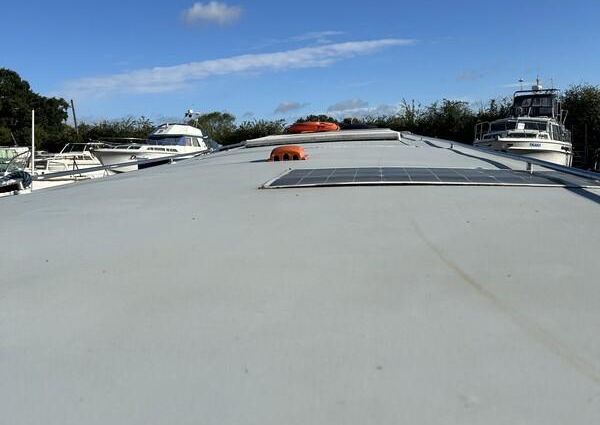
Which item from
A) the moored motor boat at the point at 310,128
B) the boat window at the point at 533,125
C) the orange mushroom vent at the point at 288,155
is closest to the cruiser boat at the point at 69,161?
the moored motor boat at the point at 310,128

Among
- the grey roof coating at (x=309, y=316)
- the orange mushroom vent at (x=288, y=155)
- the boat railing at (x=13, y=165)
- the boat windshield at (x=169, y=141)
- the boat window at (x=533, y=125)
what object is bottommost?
the grey roof coating at (x=309, y=316)

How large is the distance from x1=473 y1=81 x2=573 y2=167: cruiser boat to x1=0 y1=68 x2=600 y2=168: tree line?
3.57ft

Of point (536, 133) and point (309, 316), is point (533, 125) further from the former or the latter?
point (309, 316)

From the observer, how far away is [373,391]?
129cm

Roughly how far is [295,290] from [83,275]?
0.80m

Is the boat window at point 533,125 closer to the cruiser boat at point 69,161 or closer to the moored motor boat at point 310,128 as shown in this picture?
the moored motor boat at point 310,128

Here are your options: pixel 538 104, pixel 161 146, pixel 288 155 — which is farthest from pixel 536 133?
pixel 288 155

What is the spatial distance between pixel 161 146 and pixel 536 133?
10368 millimetres

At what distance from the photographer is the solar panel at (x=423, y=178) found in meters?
3.53

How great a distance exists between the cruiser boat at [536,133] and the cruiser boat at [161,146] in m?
8.26

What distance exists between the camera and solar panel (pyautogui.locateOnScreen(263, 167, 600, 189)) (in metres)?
3.53

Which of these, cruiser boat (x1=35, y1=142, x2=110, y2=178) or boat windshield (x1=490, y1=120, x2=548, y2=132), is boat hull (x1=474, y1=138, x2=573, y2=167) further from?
cruiser boat (x1=35, y1=142, x2=110, y2=178)

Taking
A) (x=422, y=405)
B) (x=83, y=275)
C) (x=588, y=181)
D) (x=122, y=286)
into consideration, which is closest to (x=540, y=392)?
(x=422, y=405)

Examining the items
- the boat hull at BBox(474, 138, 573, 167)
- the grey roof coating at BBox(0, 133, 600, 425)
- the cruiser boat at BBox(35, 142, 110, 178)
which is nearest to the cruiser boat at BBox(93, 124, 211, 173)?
the cruiser boat at BBox(35, 142, 110, 178)
